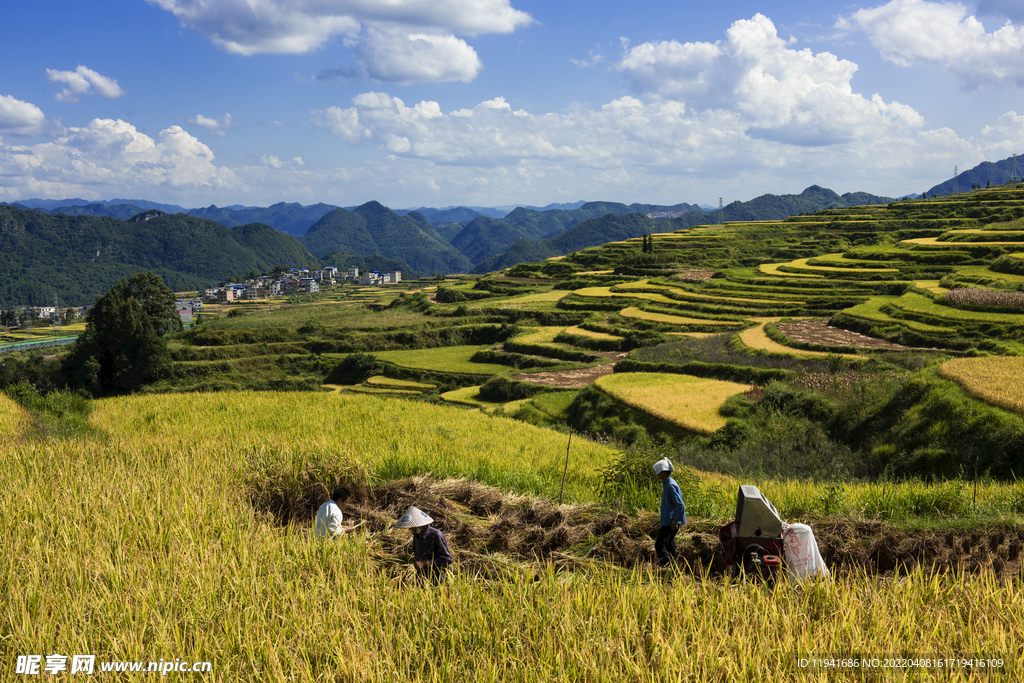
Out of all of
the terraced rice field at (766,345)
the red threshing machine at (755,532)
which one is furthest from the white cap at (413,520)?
the terraced rice field at (766,345)

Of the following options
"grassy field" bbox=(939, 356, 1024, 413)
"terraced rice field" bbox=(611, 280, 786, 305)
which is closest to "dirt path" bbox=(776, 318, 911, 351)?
"terraced rice field" bbox=(611, 280, 786, 305)

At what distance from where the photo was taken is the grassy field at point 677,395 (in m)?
19.6

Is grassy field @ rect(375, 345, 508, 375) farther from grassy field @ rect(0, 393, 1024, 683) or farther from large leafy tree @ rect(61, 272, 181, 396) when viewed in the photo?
grassy field @ rect(0, 393, 1024, 683)

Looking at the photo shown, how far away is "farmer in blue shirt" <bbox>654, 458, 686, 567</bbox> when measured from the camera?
20.1 feet

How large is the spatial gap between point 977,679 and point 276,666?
3.88m

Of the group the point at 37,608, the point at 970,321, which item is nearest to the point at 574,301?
the point at 970,321

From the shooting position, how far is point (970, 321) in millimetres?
25344

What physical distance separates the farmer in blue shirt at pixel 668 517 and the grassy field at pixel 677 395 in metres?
12.9

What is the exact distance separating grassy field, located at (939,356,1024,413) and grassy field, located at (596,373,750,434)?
6.25 m

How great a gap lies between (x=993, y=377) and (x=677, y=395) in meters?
9.55

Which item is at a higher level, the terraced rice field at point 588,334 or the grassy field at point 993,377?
the grassy field at point 993,377

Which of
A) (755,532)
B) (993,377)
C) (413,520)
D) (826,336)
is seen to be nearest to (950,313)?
(826,336)

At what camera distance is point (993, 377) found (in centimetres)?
1522

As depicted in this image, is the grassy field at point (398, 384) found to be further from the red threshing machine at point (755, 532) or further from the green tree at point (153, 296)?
the red threshing machine at point (755, 532)
